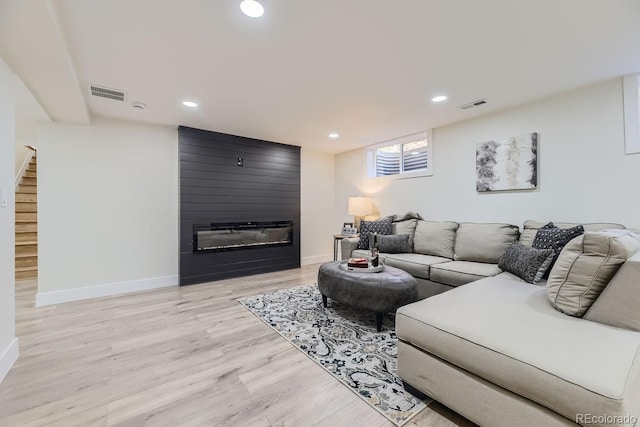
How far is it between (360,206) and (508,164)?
226 cm

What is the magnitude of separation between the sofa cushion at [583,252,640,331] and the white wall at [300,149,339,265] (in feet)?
14.3

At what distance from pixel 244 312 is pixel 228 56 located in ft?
8.12

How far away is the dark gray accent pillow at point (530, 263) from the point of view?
2.25 metres

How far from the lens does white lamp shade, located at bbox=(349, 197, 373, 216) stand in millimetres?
4828

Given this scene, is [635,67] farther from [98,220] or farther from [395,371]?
[98,220]

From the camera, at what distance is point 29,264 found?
14.9 feet

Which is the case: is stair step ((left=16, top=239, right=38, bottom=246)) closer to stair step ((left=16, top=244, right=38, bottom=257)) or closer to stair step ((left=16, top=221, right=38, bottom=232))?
stair step ((left=16, top=244, right=38, bottom=257))

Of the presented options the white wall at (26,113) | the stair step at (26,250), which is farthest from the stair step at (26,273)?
the white wall at (26,113)

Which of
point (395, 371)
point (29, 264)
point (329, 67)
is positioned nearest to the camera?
point (395, 371)

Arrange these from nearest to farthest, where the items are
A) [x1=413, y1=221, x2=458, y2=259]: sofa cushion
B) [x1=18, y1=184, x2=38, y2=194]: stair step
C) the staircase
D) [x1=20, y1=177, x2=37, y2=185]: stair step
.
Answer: [x1=413, y1=221, x2=458, y2=259]: sofa cushion → the staircase → [x1=18, y1=184, x2=38, y2=194]: stair step → [x1=20, y1=177, x2=37, y2=185]: stair step

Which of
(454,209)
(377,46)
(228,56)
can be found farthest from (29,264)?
(454,209)

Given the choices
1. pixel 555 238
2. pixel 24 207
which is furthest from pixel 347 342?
pixel 24 207

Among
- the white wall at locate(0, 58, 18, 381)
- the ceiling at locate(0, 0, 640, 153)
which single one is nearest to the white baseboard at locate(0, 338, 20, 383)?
the white wall at locate(0, 58, 18, 381)

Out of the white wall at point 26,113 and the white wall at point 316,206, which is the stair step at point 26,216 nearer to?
Answer: the white wall at point 26,113
